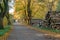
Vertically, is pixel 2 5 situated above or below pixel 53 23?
above

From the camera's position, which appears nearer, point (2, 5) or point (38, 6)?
point (2, 5)

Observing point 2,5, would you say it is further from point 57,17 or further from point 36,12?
point 36,12

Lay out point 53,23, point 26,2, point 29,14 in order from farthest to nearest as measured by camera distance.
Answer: point 26,2 → point 29,14 → point 53,23

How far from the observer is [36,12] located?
73312mm

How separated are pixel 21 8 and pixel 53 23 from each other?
43.2 m

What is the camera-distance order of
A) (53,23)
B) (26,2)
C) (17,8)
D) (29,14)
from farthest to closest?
(17,8) → (26,2) → (29,14) → (53,23)

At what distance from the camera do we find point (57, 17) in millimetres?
32375

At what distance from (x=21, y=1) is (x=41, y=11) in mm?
8347

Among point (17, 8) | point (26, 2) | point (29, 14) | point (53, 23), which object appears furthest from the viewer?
point (17, 8)

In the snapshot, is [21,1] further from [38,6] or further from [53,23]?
[53,23]

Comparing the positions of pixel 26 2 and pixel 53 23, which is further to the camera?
pixel 26 2

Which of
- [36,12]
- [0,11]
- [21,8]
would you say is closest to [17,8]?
[21,8]

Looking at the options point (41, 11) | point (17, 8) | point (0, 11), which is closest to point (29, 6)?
point (41, 11)

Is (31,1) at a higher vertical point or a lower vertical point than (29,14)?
higher
